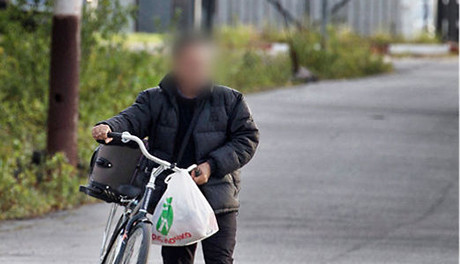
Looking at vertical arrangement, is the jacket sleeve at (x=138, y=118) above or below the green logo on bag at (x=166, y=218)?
above

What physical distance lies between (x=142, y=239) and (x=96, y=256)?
3.19 meters

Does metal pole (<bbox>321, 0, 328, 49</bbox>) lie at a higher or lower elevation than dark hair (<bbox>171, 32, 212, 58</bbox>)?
lower

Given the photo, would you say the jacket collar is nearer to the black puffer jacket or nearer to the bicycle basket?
the black puffer jacket

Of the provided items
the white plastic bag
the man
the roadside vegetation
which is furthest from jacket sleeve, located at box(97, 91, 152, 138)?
the roadside vegetation

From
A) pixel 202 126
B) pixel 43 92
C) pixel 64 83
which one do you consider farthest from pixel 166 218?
pixel 43 92

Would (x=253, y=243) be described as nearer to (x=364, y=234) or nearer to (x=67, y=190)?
(x=364, y=234)

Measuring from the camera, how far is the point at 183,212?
532cm

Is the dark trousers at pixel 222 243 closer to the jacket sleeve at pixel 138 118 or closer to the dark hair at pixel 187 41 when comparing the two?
the jacket sleeve at pixel 138 118

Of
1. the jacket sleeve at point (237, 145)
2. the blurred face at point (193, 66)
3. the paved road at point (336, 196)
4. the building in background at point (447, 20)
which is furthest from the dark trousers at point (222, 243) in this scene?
the building in background at point (447, 20)

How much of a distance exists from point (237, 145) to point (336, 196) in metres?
5.72

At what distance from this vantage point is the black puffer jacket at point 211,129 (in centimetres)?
570

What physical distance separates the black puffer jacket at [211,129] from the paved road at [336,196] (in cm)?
261

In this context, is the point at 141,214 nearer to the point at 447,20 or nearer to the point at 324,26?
the point at 324,26

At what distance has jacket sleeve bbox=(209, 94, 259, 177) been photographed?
562cm
